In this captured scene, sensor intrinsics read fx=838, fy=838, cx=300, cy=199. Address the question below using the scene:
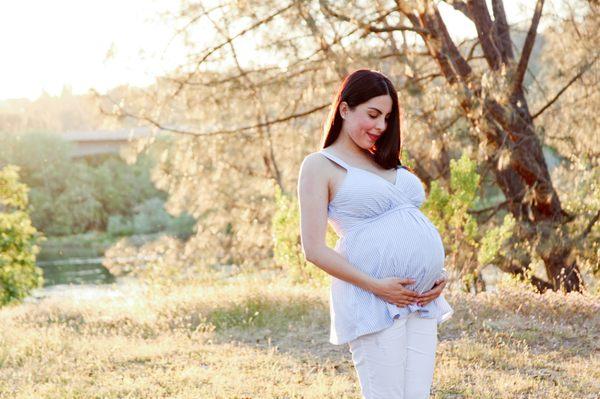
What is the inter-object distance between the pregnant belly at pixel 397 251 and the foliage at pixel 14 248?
9389 mm

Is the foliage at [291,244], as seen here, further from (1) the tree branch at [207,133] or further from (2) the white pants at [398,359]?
(2) the white pants at [398,359]

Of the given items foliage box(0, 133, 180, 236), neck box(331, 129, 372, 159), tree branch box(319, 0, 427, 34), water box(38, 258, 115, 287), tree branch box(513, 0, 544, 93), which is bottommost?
water box(38, 258, 115, 287)

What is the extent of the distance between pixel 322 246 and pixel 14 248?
9.59 meters

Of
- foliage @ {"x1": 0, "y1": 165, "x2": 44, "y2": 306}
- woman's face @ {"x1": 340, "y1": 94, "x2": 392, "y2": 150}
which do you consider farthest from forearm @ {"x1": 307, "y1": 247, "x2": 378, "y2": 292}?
foliage @ {"x1": 0, "y1": 165, "x2": 44, "y2": 306}

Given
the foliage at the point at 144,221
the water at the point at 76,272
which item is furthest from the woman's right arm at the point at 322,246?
the foliage at the point at 144,221

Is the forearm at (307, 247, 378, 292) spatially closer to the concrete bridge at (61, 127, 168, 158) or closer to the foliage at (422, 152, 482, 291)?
the foliage at (422, 152, 482, 291)

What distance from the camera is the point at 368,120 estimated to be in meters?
2.52

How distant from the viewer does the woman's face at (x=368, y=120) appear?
251 cm

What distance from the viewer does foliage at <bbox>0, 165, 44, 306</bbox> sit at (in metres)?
11.0

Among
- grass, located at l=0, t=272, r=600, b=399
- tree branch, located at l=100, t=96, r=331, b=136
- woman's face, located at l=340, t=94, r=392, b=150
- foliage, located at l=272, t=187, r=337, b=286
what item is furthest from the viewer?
tree branch, located at l=100, t=96, r=331, b=136

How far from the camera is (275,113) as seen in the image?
10914mm

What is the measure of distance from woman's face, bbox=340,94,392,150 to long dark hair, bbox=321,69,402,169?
0.05 ft

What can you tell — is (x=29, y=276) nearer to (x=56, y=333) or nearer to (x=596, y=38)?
(x=56, y=333)

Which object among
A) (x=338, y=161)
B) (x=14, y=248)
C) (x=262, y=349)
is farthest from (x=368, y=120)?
(x=14, y=248)
